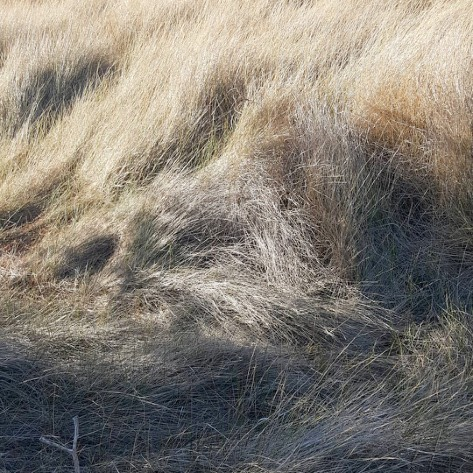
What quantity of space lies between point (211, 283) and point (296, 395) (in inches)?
30.7

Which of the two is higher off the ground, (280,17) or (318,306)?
(280,17)

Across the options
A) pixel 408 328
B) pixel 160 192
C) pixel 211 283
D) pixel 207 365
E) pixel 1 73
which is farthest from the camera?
pixel 1 73

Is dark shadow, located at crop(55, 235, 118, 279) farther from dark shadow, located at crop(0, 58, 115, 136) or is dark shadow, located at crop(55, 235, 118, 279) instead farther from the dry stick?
dark shadow, located at crop(0, 58, 115, 136)

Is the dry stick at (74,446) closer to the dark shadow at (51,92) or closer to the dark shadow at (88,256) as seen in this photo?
the dark shadow at (88,256)

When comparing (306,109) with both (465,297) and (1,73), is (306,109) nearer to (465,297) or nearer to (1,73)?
(465,297)

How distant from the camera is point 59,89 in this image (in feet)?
18.2

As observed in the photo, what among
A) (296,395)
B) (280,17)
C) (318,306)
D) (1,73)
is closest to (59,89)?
(1,73)

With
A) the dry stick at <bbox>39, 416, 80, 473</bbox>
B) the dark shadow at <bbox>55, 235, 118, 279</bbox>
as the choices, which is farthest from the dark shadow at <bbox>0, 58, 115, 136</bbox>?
the dry stick at <bbox>39, 416, 80, 473</bbox>

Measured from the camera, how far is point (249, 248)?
11.6ft

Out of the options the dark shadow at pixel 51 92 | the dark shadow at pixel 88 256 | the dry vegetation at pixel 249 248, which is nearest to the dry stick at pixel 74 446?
the dry vegetation at pixel 249 248

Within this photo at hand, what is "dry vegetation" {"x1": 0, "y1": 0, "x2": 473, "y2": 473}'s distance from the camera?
8.45 ft

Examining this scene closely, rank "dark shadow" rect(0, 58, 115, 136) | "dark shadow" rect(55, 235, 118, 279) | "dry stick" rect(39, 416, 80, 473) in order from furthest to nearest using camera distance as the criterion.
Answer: "dark shadow" rect(0, 58, 115, 136), "dark shadow" rect(55, 235, 118, 279), "dry stick" rect(39, 416, 80, 473)

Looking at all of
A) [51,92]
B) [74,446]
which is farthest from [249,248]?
[51,92]

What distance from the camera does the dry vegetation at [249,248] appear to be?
2576 mm
